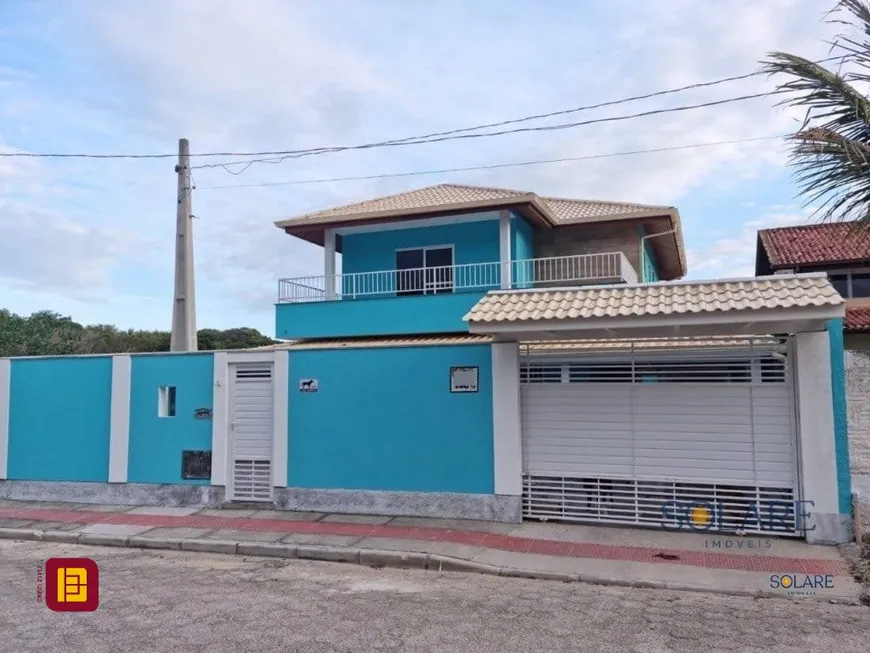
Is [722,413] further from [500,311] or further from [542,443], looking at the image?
[500,311]

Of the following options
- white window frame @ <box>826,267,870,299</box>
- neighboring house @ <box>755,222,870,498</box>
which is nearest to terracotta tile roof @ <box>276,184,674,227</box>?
neighboring house @ <box>755,222,870,498</box>

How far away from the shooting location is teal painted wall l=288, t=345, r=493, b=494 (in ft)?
33.4

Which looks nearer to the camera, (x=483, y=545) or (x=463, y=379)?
(x=483, y=545)

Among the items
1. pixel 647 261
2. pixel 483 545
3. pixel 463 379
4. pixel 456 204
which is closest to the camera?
pixel 483 545

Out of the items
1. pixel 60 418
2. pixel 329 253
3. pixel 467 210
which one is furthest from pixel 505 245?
pixel 60 418

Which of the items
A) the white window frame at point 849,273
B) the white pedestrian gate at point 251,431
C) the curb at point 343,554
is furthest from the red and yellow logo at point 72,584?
the white window frame at point 849,273

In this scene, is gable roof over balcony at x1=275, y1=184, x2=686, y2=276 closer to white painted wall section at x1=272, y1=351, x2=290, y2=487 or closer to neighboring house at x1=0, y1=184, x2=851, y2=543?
neighboring house at x1=0, y1=184, x2=851, y2=543

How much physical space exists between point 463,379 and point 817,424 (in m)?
4.69

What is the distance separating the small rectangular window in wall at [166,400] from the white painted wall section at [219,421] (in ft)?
2.93

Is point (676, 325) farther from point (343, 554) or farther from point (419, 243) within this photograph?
point (419, 243)

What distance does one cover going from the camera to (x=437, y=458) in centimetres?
1030

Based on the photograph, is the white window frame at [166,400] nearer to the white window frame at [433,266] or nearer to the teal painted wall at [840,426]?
the white window frame at [433,266]

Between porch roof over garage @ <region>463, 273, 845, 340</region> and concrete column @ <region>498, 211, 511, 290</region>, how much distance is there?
Result: 572 cm

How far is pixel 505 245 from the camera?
1605cm
